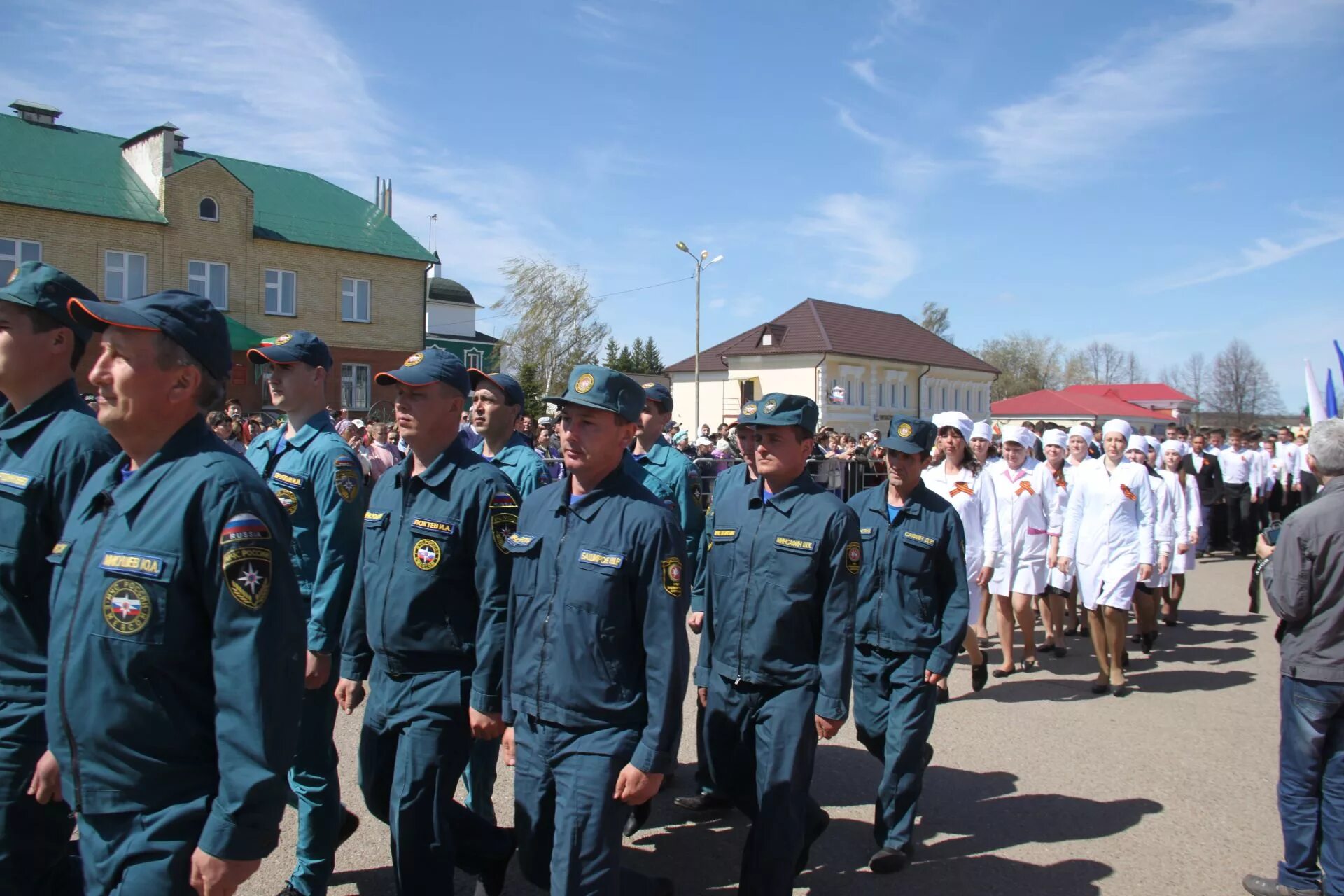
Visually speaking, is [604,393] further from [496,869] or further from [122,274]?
[122,274]

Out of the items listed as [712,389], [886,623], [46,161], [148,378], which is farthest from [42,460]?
[712,389]

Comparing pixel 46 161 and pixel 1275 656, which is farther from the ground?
pixel 46 161

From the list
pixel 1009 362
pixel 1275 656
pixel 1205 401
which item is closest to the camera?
pixel 1275 656

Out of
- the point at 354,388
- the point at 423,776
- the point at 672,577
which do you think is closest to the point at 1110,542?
the point at 672,577

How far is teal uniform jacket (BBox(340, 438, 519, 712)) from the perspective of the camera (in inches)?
139

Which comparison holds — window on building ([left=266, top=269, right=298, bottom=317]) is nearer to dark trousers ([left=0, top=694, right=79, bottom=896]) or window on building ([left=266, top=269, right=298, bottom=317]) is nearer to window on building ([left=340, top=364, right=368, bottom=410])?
window on building ([left=340, top=364, right=368, bottom=410])

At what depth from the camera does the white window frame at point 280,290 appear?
32.6 metres

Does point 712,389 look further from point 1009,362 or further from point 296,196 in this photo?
point 1009,362

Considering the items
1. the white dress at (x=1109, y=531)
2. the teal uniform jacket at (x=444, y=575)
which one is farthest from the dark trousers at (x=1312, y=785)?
the white dress at (x=1109, y=531)

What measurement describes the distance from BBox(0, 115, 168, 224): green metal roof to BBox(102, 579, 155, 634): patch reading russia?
31518 mm

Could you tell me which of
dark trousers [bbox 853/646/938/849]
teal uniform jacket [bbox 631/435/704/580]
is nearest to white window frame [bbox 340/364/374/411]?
teal uniform jacket [bbox 631/435/704/580]

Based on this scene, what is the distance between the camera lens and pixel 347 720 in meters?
6.49

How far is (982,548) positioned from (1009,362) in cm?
9713

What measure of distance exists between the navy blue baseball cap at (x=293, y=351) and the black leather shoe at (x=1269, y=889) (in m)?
4.96
